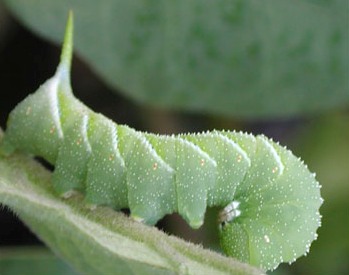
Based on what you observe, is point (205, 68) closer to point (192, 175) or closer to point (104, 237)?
point (192, 175)

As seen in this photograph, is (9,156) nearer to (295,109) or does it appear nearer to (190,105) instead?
(190,105)

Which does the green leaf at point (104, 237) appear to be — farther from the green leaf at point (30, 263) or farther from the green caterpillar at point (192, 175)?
the green leaf at point (30, 263)

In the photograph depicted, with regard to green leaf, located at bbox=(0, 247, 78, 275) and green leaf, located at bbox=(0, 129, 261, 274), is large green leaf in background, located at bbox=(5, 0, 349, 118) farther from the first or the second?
green leaf, located at bbox=(0, 129, 261, 274)

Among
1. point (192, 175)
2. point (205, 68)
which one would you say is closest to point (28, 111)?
point (192, 175)

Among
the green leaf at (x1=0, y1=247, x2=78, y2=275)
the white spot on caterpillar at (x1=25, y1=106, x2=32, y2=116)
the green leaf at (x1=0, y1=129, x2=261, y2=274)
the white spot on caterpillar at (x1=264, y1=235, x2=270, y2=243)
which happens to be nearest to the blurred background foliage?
the green leaf at (x1=0, y1=247, x2=78, y2=275)

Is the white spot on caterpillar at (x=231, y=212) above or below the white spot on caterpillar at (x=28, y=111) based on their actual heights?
below

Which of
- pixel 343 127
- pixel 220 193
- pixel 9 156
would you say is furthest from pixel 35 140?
pixel 343 127

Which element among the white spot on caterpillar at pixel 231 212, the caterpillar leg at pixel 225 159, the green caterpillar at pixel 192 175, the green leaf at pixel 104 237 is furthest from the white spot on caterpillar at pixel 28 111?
the white spot on caterpillar at pixel 231 212
